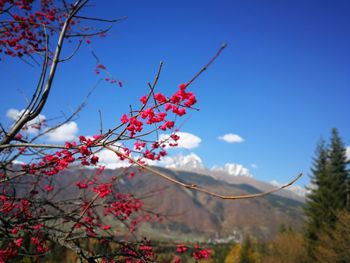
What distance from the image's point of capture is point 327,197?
31.0 meters

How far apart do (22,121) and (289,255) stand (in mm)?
33842

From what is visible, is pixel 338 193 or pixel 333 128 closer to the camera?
pixel 338 193

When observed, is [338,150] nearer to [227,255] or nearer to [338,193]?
[338,193]

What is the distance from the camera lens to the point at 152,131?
3.03 metres

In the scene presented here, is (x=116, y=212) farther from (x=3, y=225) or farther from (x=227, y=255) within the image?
(x=227, y=255)

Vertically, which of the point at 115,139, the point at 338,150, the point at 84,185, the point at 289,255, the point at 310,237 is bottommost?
the point at 289,255

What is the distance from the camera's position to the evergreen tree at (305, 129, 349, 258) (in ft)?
98.7

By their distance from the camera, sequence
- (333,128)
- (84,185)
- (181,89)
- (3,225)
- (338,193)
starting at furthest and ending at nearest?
(333,128) → (338,193) → (84,185) → (3,225) → (181,89)

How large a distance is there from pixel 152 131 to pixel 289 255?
33654 mm

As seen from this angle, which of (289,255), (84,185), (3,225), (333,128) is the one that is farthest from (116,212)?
(333,128)

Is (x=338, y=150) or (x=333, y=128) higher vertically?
(x=333, y=128)

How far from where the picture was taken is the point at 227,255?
64.6 m

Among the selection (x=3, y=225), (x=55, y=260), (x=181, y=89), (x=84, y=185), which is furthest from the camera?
(x=55, y=260)

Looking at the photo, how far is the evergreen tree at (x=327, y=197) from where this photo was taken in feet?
98.7
